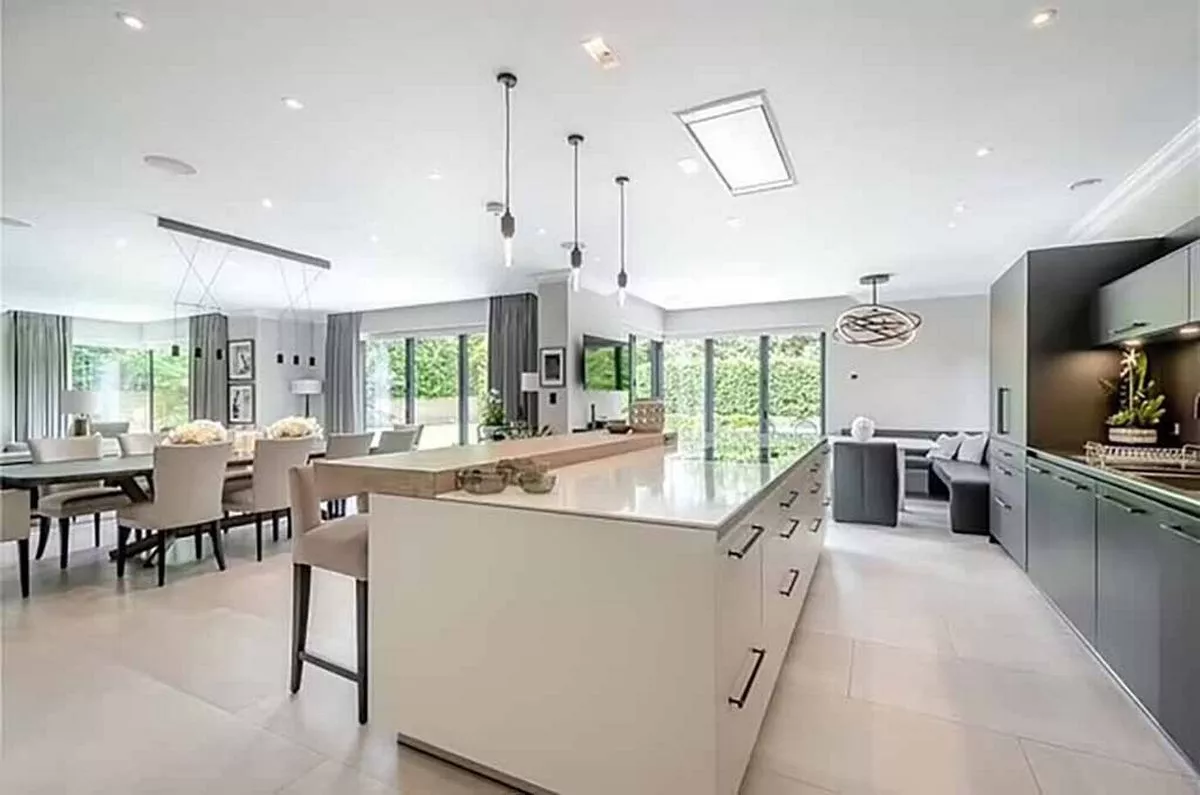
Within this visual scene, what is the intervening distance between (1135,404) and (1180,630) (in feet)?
6.93

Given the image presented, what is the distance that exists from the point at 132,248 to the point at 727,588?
7.08 m

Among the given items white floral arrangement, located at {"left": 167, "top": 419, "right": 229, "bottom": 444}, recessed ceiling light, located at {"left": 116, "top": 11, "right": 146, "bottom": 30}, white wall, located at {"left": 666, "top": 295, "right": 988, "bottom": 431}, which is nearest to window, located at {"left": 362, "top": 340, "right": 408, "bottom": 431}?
white floral arrangement, located at {"left": 167, "top": 419, "right": 229, "bottom": 444}

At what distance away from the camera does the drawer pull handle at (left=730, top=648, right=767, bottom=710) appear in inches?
65.3

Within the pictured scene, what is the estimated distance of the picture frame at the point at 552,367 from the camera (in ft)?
24.2

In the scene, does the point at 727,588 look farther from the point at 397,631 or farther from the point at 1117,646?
the point at 1117,646

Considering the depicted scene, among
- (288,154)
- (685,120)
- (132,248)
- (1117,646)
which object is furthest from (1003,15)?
(132,248)

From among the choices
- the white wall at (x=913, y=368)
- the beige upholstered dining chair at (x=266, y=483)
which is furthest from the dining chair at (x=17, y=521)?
the white wall at (x=913, y=368)

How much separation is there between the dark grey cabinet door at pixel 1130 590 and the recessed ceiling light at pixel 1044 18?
1.98 meters

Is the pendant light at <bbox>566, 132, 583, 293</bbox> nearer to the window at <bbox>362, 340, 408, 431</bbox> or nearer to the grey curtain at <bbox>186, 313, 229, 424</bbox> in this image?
the window at <bbox>362, 340, 408, 431</bbox>

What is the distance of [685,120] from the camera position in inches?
126

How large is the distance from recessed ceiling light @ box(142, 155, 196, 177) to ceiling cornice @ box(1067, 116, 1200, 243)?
6.02 m

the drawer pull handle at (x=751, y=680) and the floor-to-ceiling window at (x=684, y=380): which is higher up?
the floor-to-ceiling window at (x=684, y=380)

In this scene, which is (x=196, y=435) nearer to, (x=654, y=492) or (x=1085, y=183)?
(x=654, y=492)

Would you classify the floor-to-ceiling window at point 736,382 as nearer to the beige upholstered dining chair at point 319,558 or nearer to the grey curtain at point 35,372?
the beige upholstered dining chair at point 319,558
